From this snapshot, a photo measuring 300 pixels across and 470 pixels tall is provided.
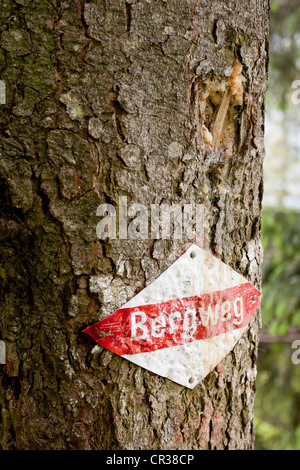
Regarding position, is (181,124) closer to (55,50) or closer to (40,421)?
(55,50)

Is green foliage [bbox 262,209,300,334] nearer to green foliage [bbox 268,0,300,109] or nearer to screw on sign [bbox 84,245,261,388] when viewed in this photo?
green foliage [bbox 268,0,300,109]

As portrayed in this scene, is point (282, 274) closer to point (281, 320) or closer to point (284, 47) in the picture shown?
point (281, 320)

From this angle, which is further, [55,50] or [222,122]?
[222,122]

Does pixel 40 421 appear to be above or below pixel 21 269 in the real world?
below

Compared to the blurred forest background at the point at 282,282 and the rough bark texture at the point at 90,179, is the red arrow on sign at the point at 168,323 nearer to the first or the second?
the rough bark texture at the point at 90,179

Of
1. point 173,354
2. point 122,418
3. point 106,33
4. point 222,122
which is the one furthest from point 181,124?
point 122,418

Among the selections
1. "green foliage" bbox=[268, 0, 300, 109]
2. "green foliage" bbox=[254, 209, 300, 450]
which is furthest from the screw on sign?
"green foliage" bbox=[268, 0, 300, 109]

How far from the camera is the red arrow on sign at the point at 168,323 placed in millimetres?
963

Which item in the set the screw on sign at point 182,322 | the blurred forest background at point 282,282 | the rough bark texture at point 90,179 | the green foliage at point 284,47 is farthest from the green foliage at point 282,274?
the rough bark texture at point 90,179

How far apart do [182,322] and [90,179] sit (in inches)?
16.1

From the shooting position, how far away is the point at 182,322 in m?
1.02

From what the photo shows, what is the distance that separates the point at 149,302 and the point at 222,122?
0.49 metres

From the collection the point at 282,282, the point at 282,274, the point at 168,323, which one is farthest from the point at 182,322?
the point at 282,274

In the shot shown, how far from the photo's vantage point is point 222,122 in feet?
3.51
